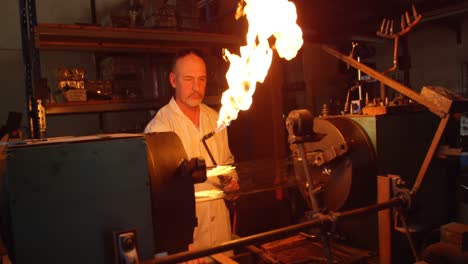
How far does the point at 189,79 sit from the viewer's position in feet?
7.80

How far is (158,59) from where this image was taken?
3355 mm

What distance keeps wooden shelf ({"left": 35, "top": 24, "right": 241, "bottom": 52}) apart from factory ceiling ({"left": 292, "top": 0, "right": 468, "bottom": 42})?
69cm

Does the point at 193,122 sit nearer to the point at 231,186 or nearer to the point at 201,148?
the point at 201,148

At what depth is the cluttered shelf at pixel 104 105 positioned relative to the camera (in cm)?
269

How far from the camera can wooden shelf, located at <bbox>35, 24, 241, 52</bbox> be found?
253 centimetres

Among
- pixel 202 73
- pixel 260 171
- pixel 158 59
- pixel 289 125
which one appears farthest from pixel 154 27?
pixel 289 125

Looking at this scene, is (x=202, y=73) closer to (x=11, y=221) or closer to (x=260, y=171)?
(x=260, y=171)

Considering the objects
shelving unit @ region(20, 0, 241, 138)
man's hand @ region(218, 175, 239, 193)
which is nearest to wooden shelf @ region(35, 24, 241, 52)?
shelving unit @ region(20, 0, 241, 138)

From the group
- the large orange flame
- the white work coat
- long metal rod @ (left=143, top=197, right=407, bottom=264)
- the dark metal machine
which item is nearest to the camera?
the dark metal machine

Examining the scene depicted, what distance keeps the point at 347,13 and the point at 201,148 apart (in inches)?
66.7

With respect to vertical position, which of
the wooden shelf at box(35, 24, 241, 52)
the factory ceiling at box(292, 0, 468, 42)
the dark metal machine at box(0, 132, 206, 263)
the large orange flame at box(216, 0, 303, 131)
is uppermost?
the factory ceiling at box(292, 0, 468, 42)

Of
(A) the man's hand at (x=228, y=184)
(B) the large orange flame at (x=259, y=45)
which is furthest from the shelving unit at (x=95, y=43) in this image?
(A) the man's hand at (x=228, y=184)

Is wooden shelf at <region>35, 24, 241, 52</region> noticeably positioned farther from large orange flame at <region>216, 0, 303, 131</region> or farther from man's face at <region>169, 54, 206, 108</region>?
large orange flame at <region>216, 0, 303, 131</region>

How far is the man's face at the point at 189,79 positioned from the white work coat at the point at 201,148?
0.30ft
